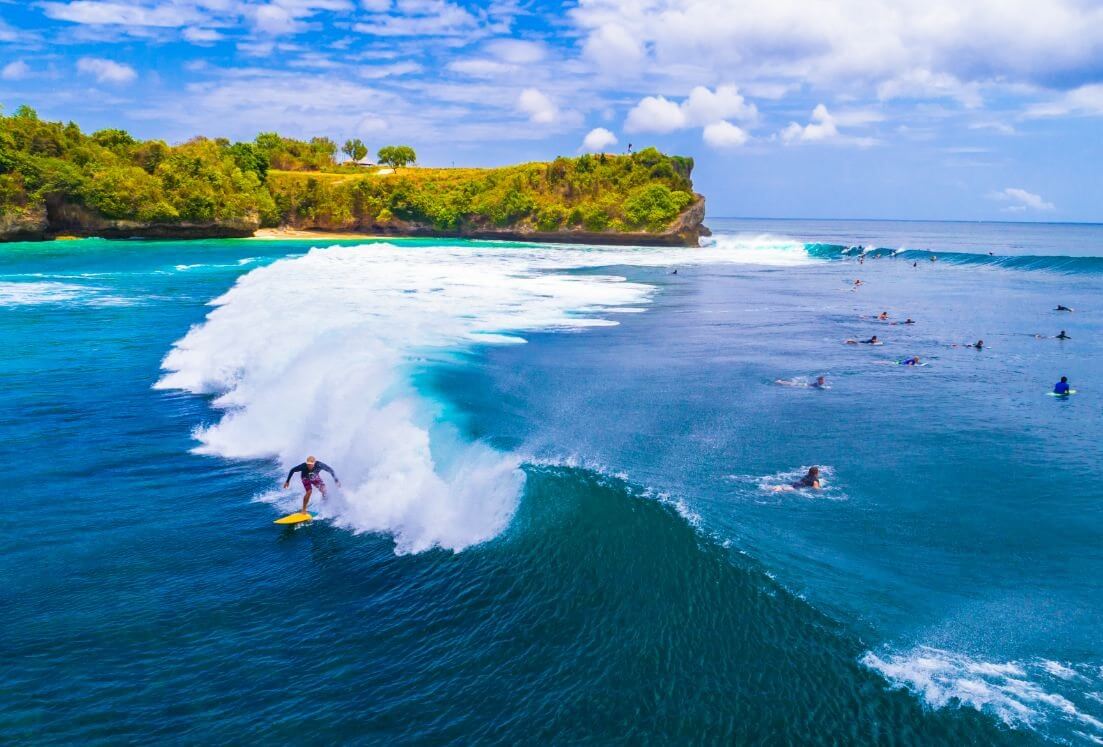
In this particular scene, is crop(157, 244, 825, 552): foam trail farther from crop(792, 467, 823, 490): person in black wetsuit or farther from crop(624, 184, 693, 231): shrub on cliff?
crop(624, 184, 693, 231): shrub on cliff

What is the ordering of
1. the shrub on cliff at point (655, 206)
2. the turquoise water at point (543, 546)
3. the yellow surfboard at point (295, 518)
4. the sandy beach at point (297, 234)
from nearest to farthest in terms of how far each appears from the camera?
the turquoise water at point (543, 546)
the yellow surfboard at point (295, 518)
the sandy beach at point (297, 234)
the shrub on cliff at point (655, 206)

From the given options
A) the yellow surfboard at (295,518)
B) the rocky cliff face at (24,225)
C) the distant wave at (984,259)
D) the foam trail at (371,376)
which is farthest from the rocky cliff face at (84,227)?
the yellow surfboard at (295,518)

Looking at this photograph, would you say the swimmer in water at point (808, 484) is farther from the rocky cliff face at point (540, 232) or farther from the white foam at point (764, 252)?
the rocky cliff face at point (540, 232)

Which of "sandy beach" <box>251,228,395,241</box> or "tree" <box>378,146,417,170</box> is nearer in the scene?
"sandy beach" <box>251,228,395,241</box>

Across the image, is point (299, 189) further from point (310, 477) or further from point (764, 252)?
point (310, 477)

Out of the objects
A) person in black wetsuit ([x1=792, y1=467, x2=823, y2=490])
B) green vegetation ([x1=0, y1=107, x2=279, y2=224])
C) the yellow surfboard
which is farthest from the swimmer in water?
green vegetation ([x1=0, y1=107, x2=279, y2=224])

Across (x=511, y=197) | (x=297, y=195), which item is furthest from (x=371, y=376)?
(x=297, y=195)
